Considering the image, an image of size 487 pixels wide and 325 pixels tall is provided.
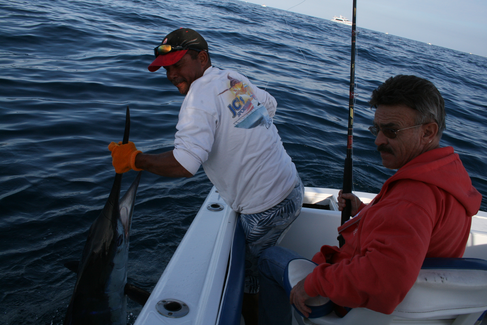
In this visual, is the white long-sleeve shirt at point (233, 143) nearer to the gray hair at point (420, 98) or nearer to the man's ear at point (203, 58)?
the man's ear at point (203, 58)

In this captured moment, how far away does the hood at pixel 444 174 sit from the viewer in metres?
1.08

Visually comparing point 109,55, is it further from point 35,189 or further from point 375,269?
point 375,269

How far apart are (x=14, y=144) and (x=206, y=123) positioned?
3756 millimetres

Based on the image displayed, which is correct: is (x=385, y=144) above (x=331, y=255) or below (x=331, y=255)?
above

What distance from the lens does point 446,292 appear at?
1021 millimetres

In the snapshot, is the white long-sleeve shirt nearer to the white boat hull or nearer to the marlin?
the white boat hull

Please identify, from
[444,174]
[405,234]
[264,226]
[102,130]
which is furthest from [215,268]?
[102,130]

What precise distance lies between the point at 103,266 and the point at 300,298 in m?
1.21

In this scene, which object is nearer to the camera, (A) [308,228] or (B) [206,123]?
(B) [206,123]

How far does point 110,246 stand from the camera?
1.96 metres

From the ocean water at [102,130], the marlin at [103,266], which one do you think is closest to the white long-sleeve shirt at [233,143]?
the marlin at [103,266]

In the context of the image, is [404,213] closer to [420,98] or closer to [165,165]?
[420,98]

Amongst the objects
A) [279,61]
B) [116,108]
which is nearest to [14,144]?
[116,108]

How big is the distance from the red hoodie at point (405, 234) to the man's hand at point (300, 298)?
Answer: 0.17ft
